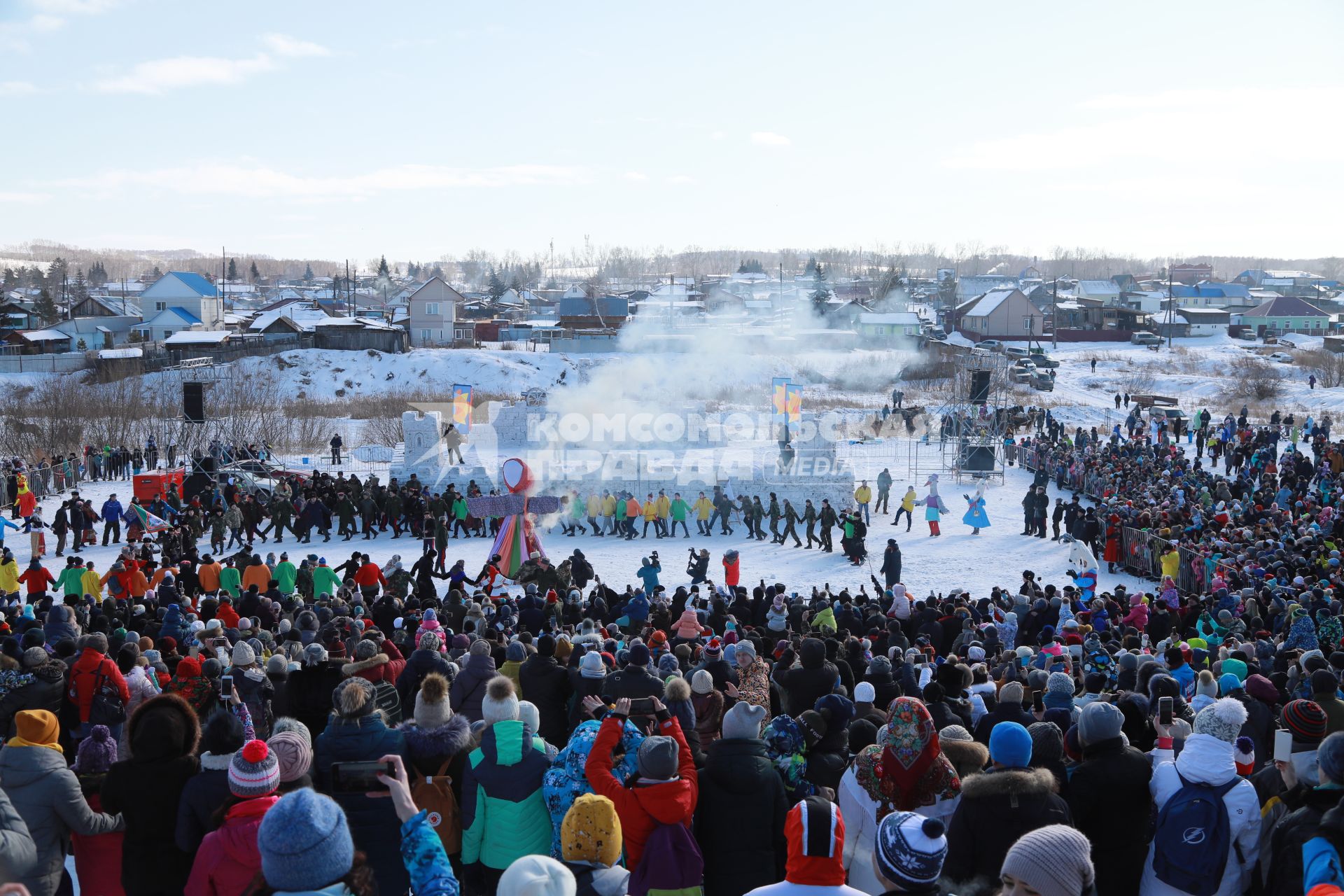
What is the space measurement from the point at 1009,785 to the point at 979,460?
23132 mm

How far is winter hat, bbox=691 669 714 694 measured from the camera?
5645mm

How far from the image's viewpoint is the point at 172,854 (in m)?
4.23

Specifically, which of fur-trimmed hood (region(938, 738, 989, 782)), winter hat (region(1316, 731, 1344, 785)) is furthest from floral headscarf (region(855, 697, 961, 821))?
winter hat (region(1316, 731, 1344, 785))

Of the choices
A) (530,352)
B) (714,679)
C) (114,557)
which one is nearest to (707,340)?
(530,352)

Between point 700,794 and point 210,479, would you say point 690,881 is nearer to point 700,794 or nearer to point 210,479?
point 700,794

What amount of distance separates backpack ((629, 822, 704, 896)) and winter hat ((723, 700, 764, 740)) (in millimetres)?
457

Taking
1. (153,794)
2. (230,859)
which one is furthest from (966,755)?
(153,794)

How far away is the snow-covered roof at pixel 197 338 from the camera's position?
2159 inches

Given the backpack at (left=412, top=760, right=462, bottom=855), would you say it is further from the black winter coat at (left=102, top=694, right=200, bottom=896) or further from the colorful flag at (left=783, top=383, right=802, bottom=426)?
the colorful flag at (left=783, top=383, right=802, bottom=426)

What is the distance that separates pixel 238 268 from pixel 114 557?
192464 mm

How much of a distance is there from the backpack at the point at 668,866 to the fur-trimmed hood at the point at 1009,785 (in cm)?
109

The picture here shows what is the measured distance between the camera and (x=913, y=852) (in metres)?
3.00

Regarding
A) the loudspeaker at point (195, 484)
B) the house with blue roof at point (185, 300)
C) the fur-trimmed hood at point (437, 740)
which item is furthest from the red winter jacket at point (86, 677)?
the house with blue roof at point (185, 300)

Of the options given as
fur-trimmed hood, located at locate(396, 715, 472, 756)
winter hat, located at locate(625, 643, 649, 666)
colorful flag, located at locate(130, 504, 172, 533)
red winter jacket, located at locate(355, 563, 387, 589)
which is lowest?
colorful flag, located at locate(130, 504, 172, 533)
